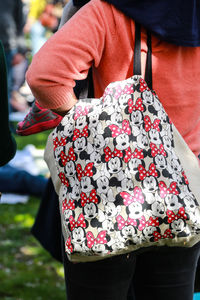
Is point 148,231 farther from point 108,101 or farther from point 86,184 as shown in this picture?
point 108,101

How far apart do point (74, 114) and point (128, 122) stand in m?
0.18

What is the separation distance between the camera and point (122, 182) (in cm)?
157

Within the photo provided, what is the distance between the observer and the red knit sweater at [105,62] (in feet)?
5.23

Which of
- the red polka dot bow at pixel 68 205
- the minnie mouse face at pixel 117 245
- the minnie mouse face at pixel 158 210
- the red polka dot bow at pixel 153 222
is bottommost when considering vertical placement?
the minnie mouse face at pixel 117 245

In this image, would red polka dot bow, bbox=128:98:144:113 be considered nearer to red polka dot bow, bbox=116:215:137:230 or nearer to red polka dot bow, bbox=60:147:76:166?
red polka dot bow, bbox=60:147:76:166

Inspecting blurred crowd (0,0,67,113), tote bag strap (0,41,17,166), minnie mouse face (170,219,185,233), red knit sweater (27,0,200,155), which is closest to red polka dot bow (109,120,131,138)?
red knit sweater (27,0,200,155)

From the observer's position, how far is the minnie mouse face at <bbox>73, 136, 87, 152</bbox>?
5.26 ft

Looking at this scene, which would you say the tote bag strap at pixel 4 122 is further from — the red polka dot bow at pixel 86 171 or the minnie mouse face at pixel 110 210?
the minnie mouse face at pixel 110 210

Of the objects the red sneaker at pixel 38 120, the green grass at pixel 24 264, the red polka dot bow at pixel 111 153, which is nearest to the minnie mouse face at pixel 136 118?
the red polka dot bow at pixel 111 153

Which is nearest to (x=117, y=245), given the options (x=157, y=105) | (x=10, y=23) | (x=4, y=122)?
(x=157, y=105)

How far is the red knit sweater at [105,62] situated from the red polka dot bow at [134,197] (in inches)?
13.1

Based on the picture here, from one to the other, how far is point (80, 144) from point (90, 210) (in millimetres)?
205

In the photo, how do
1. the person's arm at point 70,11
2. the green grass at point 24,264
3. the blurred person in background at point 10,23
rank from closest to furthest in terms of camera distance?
1. the person's arm at point 70,11
2. the green grass at point 24,264
3. the blurred person in background at point 10,23

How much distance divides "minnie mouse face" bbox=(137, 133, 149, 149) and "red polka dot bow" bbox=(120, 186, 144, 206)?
0.13 meters
